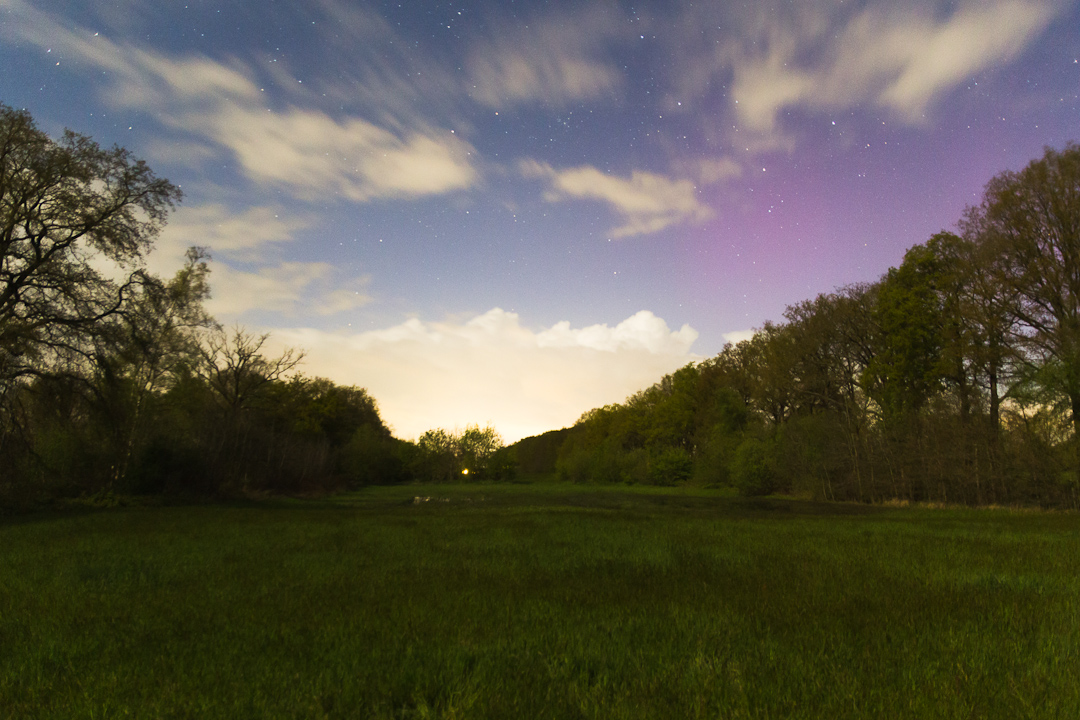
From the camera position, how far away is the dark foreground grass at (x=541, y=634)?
334 centimetres

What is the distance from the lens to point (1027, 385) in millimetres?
25359

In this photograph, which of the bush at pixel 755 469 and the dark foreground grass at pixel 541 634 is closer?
the dark foreground grass at pixel 541 634

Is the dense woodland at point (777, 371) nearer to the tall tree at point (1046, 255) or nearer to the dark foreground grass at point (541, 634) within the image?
the tall tree at point (1046, 255)

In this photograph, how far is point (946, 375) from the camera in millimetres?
30922

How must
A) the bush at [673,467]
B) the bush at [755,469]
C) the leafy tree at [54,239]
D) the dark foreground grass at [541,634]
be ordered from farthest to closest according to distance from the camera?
the bush at [673,467] < the bush at [755,469] < the leafy tree at [54,239] < the dark foreground grass at [541,634]

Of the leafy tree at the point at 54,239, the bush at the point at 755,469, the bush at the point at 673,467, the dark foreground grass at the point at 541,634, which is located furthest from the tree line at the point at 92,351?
the bush at the point at 673,467

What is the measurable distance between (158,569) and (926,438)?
34.9 m

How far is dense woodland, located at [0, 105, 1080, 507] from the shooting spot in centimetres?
1991

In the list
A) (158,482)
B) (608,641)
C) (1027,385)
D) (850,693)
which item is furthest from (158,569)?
(1027,385)

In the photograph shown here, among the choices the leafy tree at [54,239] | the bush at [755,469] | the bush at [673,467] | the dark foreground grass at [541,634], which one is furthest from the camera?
the bush at [673,467]

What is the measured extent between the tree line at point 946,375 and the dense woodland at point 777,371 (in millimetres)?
99

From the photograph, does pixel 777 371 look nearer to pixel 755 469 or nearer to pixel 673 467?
pixel 755 469

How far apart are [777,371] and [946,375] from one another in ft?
39.7

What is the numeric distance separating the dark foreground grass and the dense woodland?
49.9 ft
